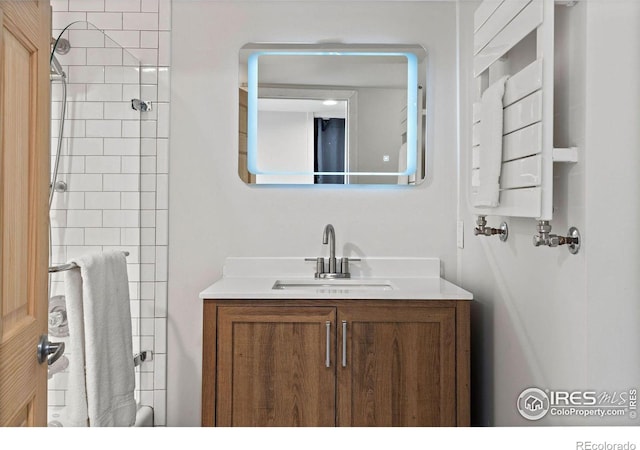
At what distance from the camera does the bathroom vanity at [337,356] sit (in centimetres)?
173

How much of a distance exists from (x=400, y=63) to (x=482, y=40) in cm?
60

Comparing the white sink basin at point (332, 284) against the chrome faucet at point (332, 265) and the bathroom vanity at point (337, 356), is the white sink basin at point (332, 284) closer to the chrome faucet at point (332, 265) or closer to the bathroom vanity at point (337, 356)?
the chrome faucet at point (332, 265)

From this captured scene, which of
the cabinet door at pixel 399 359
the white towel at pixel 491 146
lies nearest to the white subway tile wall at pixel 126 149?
the cabinet door at pixel 399 359

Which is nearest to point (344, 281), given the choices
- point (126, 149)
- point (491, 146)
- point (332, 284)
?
point (332, 284)

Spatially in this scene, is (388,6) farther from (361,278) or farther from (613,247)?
(613,247)

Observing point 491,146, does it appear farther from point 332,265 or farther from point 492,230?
point 332,265

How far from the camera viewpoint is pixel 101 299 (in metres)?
1.63

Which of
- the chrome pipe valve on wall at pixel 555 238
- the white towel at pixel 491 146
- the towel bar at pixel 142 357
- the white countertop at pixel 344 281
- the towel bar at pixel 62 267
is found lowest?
the towel bar at pixel 142 357

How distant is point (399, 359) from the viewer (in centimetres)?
174

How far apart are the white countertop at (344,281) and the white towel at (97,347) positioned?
1.00 feet

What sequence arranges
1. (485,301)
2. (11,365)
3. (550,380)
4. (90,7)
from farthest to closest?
(90,7)
(485,301)
(550,380)
(11,365)

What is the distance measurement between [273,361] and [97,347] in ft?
1.70

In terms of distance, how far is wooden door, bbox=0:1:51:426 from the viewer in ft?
2.88

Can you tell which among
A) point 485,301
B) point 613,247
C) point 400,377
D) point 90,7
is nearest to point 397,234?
point 485,301
